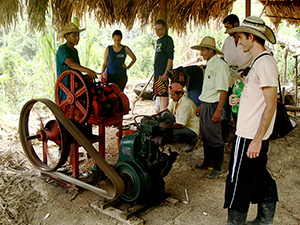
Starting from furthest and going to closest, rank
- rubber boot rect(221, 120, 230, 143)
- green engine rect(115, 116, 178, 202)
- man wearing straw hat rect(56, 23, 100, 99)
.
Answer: rubber boot rect(221, 120, 230, 143), man wearing straw hat rect(56, 23, 100, 99), green engine rect(115, 116, 178, 202)

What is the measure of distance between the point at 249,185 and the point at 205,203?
0.90m

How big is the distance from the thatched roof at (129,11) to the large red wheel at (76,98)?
6.31 feet

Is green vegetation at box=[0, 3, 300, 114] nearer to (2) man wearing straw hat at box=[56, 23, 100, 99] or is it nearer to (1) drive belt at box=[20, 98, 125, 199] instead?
(2) man wearing straw hat at box=[56, 23, 100, 99]

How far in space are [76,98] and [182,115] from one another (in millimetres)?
1526

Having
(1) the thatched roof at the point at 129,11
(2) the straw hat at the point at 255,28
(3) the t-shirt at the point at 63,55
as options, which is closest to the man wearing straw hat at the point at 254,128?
(2) the straw hat at the point at 255,28

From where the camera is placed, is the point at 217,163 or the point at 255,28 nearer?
the point at 255,28

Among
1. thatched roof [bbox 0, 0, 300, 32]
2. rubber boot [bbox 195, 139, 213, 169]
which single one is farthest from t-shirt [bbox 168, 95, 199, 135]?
thatched roof [bbox 0, 0, 300, 32]

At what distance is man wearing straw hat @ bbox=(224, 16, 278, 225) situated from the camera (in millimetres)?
2090

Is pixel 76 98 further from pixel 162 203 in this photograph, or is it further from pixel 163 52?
pixel 163 52

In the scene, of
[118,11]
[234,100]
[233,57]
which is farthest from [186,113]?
[118,11]

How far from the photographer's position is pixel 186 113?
4164 mm

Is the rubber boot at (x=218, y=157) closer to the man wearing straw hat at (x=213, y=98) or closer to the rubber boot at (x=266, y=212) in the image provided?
the man wearing straw hat at (x=213, y=98)

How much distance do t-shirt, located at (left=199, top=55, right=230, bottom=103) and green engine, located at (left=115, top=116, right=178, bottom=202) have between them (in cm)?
86

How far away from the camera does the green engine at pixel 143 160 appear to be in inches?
110
